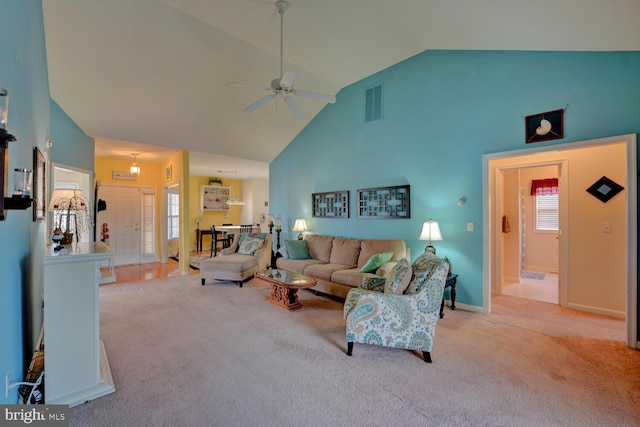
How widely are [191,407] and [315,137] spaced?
500 cm

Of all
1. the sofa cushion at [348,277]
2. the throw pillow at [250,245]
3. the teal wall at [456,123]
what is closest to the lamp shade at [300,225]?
the teal wall at [456,123]

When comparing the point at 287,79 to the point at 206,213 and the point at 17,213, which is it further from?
the point at 206,213

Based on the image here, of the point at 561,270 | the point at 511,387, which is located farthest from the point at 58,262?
the point at 561,270

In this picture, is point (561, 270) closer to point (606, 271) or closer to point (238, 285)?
point (606, 271)

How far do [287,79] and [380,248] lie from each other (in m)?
2.68

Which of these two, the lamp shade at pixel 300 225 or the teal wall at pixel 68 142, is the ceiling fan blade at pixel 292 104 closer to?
the lamp shade at pixel 300 225

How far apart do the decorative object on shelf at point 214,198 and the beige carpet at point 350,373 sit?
6.05 m

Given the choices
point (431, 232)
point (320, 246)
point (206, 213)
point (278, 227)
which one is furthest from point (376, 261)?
point (206, 213)

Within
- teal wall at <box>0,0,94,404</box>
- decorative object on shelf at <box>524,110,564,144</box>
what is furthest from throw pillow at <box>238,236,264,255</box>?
decorative object on shelf at <box>524,110,564,144</box>

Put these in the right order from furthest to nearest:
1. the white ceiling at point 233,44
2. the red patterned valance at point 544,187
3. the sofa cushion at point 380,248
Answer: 1. the red patterned valance at point 544,187
2. the sofa cushion at point 380,248
3. the white ceiling at point 233,44

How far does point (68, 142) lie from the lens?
15.2 ft

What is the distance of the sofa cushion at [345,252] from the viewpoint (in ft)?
15.6

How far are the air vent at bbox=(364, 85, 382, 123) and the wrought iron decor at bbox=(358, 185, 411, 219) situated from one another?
1.23m

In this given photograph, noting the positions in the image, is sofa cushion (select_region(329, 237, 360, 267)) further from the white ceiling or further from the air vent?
the white ceiling
